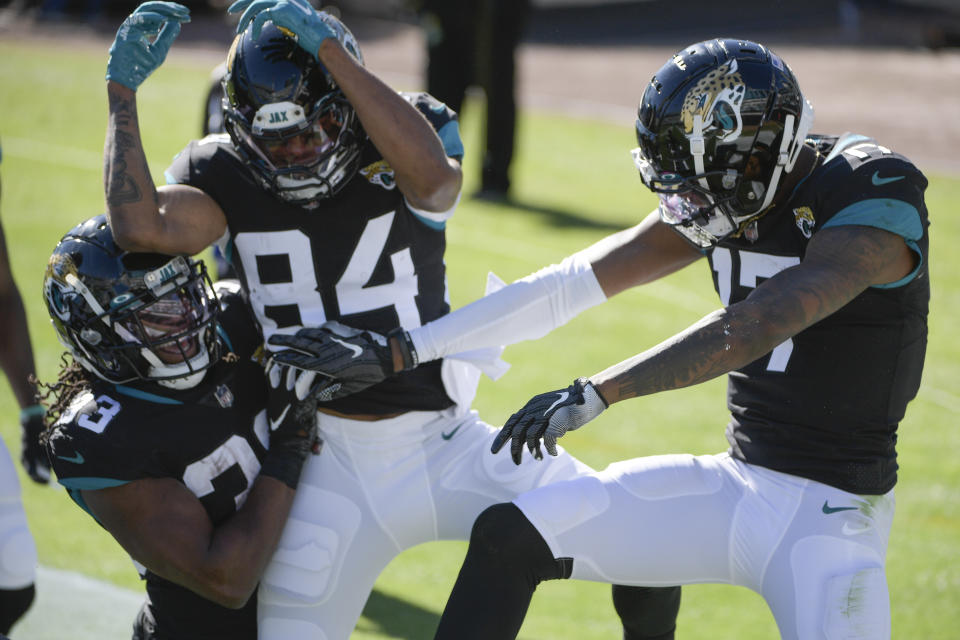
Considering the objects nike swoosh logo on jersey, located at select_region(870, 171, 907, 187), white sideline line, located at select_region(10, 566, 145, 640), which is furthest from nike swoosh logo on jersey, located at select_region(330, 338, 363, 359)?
white sideline line, located at select_region(10, 566, 145, 640)

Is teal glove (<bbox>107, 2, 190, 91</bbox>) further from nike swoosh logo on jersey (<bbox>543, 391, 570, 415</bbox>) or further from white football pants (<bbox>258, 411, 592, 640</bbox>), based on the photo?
nike swoosh logo on jersey (<bbox>543, 391, 570, 415</bbox>)

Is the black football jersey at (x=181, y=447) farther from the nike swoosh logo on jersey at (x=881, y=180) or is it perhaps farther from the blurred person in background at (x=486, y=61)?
the blurred person in background at (x=486, y=61)

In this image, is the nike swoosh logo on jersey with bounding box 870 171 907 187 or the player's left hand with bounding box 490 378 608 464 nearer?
the player's left hand with bounding box 490 378 608 464

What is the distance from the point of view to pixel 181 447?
111 inches

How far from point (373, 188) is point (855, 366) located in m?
1.42

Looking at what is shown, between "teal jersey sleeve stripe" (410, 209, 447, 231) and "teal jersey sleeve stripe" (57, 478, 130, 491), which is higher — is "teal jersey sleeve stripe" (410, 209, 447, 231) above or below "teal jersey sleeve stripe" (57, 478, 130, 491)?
above

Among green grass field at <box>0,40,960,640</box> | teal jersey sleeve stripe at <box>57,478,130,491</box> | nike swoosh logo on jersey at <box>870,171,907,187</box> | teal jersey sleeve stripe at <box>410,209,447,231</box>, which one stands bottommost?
green grass field at <box>0,40,960,640</box>

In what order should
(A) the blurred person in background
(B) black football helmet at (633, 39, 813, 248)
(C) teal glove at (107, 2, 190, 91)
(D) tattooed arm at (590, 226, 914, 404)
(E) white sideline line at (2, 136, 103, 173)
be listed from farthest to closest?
(E) white sideline line at (2, 136, 103, 173) → (A) the blurred person in background → (C) teal glove at (107, 2, 190, 91) → (B) black football helmet at (633, 39, 813, 248) → (D) tattooed arm at (590, 226, 914, 404)

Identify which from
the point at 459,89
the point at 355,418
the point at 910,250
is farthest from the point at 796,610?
the point at 459,89

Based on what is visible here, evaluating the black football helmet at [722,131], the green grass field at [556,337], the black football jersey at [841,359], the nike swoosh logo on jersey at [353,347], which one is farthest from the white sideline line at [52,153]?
the black football jersey at [841,359]

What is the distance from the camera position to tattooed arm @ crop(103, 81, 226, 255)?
111 inches

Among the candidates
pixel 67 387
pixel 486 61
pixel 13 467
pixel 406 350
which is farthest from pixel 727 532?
pixel 486 61

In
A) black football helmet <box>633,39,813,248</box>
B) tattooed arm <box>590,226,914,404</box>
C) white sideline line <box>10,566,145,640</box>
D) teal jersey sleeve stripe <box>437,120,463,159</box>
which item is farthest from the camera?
white sideline line <box>10,566,145,640</box>

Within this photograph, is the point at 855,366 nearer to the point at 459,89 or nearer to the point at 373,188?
the point at 373,188
